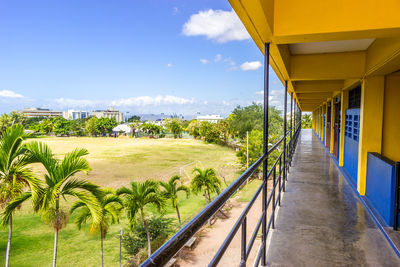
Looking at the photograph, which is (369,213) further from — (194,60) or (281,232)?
(194,60)

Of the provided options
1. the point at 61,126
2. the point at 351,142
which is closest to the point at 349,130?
the point at 351,142

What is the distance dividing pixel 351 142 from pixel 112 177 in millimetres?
30459

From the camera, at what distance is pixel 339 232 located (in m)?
2.23

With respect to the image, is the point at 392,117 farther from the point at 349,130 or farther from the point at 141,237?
the point at 141,237

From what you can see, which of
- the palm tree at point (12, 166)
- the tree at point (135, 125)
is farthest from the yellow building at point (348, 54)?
the tree at point (135, 125)

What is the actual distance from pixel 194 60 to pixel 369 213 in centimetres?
16005

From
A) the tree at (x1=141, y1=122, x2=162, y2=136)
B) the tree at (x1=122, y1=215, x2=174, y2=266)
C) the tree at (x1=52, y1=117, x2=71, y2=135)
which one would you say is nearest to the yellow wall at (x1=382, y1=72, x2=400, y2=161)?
the tree at (x1=122, y1=215, x2=174, y2=266)

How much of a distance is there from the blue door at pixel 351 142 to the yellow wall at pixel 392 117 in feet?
2.44

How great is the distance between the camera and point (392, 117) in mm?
2906

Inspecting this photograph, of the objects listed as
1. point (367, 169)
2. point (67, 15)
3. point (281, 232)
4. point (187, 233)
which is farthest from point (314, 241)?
point (67, 15)

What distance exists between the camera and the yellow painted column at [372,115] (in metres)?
2.94

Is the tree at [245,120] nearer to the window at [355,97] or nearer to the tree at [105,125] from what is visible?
the tree at [105,125]

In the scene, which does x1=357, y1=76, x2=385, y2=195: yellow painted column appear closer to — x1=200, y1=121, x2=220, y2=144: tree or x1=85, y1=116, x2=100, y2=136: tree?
x1=200, y1=121, x2=220, y2=144: tree

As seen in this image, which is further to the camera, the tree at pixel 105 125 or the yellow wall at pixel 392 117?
the tree at pixel 105 125
